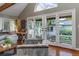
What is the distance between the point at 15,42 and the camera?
2.00 meters

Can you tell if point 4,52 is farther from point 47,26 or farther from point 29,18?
point 47,26

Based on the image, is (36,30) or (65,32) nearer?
(65,32)

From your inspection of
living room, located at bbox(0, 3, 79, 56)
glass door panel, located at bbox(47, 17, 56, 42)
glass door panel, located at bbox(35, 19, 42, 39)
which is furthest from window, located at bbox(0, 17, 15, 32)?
glass door panel, located at bbox(47, 17, 56, 42)

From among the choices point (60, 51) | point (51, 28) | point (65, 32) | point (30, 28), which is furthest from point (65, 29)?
point (30, 28)

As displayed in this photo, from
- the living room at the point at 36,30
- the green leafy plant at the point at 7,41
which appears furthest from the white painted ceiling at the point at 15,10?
the green leafy plant at the point at 7,41

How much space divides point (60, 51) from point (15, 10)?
38.4 inches

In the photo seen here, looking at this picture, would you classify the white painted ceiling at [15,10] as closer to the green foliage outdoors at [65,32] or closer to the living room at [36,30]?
the living room at [36,30]

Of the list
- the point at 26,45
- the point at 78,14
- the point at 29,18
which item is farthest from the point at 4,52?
the point at 78,14

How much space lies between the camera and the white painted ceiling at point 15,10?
198cm

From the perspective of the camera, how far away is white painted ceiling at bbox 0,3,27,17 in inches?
77.9

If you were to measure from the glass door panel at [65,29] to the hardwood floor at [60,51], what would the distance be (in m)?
0.12

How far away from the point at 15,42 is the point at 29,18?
0.45m

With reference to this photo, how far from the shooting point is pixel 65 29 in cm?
191

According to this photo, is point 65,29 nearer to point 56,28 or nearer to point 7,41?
point 56,28
